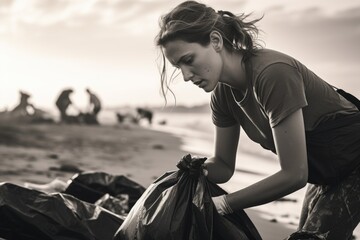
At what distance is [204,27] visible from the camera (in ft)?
7.90

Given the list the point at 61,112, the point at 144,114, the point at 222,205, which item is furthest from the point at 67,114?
the point at 222,205

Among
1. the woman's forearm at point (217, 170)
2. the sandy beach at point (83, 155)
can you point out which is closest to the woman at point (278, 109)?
the woman's forearm at point (217, 170)

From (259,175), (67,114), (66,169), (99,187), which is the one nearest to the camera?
(99,187)

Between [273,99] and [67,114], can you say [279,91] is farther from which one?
[67,114]

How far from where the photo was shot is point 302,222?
283cm

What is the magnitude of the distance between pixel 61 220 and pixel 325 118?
1.36 metres

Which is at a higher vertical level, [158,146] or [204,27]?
[204,27]

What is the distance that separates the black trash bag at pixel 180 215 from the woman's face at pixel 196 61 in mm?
398

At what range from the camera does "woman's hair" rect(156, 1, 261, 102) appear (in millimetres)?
2400

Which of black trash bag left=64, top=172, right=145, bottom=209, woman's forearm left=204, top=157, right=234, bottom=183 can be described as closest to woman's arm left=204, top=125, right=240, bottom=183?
woman's forearm left=204, top=157, right=234, bottom=183

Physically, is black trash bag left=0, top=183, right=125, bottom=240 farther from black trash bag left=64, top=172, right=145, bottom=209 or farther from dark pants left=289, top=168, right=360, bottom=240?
dark pants left=289, top=168, right=360, bottom=240

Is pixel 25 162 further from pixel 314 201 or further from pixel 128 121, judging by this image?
pixel 128 121

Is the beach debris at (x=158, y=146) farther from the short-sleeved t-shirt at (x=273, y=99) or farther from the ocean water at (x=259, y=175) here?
the short-sleeved t-shirt at (x=273, y=99)

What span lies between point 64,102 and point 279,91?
471 inches
